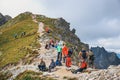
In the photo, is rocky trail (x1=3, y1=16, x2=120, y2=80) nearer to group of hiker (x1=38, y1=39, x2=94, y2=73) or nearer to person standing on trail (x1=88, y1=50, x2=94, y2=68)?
group of hiker (x1=38, y1=39, x2=94, y2=73)

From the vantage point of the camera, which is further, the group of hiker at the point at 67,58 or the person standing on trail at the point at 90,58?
the person standing on trail at the point at 90,58

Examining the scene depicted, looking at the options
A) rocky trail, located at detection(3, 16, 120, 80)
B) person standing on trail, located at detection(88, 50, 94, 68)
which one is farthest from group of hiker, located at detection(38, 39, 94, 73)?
rocky trail, located at detection(3, 16, 120, 80)

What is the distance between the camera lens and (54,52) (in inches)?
2749

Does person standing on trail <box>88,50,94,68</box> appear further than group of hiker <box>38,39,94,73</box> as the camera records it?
Yes

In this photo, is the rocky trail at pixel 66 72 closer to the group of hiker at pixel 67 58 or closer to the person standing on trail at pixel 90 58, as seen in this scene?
the group of hiker at pixel 67 58

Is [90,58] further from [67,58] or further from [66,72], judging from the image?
[66,72]

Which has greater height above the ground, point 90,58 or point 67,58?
point 67,58

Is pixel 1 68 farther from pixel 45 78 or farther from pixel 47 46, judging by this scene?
pixel 45 78

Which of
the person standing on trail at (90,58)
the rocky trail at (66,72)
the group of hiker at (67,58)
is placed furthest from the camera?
the person standing on trail at (90,58)

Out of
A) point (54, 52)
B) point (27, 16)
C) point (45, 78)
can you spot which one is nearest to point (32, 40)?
point (54, 52)

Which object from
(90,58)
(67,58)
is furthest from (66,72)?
(67,58)

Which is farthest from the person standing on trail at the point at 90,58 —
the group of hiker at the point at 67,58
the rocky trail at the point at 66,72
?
the rocky trail at the point at 66,72

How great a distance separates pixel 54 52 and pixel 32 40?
1760cm

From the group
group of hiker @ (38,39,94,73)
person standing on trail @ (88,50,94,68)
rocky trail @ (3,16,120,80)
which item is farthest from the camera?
person standing on trail @ (88,50,94,68)
